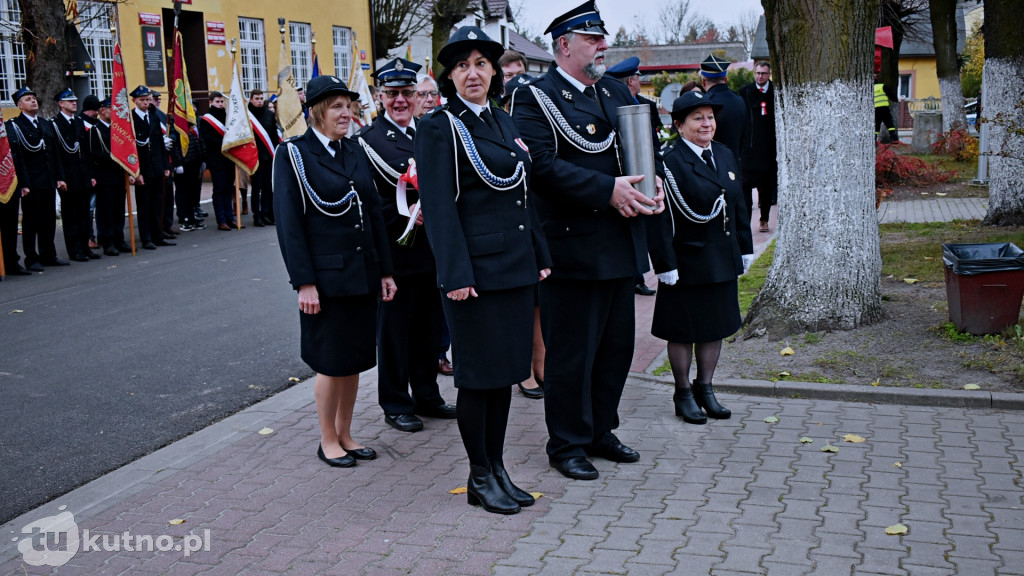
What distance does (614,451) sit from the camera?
210 inches

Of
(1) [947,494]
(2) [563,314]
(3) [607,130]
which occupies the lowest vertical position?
(1) [947,494]

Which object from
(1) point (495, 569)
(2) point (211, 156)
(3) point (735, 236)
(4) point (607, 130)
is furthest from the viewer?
(2) point (211, 156)

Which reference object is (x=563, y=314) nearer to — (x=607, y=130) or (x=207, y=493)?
(x=607, y=130)

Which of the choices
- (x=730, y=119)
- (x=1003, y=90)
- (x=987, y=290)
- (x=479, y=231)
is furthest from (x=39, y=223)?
(x=1003, y=90)

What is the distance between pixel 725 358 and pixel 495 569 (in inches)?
141

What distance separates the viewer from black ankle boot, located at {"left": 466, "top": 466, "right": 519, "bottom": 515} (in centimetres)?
466

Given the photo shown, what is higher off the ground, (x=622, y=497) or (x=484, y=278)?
(x=484, y=278)

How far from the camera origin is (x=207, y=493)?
5051 mm

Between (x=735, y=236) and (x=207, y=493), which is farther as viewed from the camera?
(x=735, y=236)

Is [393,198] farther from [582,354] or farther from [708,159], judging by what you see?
[708,159]

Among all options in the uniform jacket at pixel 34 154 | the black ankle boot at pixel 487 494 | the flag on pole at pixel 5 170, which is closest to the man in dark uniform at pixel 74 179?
the uniform jacket at pixel 34 154

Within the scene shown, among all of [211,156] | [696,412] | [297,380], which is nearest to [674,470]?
[696,412]

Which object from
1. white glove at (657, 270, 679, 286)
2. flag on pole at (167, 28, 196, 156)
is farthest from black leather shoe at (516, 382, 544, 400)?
flag on pole at (167, 28, 196, 156)
